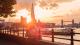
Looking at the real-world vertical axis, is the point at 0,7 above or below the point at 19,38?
above

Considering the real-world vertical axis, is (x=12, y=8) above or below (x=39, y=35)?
above

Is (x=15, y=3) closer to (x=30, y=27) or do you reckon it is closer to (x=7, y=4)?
(x=7, y=4)

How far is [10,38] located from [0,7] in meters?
10.0

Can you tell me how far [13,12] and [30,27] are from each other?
19.6 meters

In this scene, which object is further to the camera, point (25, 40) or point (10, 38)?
point (10, 38)

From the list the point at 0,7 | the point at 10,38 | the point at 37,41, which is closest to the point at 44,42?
the point at 37,41

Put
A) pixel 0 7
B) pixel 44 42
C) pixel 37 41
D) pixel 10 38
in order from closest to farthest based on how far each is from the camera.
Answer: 1. pixel 44 42
2. pixel 37 41
3. pixel 10 38
4. pixel 0 7

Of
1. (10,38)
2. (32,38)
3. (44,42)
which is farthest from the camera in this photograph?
(10,38)

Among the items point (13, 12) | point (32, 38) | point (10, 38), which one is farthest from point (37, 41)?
point (13, 12)

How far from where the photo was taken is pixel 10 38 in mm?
38844

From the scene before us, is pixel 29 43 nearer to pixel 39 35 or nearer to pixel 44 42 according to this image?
pixel 39 35

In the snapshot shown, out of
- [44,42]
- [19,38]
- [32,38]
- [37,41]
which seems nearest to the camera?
[44,42]

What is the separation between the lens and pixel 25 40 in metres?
29.4

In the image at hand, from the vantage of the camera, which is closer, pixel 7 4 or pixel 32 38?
pixel 32 38
